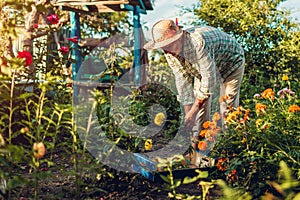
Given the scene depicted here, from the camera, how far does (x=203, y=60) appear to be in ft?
11.2

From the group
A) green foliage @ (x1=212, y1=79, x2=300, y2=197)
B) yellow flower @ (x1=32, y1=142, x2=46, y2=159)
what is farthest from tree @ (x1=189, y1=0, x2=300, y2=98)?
yellow flower @ (x1=32, y1=142, x2=46, y2=159)

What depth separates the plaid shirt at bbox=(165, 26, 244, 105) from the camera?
3.43 metres

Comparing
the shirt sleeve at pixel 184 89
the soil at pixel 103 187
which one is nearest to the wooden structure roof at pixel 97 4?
the shirt sleeve at pixel 184 89

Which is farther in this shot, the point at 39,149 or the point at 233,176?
the point at 233,176

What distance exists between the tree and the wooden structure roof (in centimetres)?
130

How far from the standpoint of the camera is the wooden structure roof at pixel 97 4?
21.7ft

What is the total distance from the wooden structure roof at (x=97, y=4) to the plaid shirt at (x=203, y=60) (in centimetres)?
280

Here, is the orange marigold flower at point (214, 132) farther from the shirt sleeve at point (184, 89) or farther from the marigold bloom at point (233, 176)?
the shirt sleeve at point (184, 89)

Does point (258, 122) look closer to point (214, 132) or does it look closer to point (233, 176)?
point (214, 132)

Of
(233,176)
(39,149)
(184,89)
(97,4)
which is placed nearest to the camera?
(39,149)

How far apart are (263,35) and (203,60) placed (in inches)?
158

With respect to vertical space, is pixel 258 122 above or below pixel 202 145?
above

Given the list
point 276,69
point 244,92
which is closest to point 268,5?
point 276,69

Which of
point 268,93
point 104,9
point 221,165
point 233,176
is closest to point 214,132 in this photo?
point 221,165
